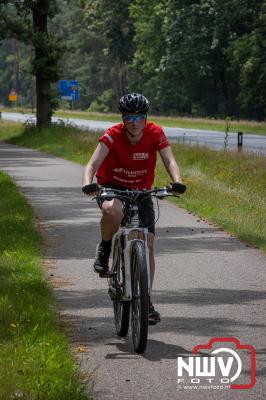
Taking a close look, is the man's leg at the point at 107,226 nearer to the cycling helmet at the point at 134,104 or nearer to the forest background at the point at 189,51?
the cycling helmet at the point at 134,104

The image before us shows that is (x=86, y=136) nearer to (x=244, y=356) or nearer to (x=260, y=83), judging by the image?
(x=244, y=356)

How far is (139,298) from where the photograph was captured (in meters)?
8.02

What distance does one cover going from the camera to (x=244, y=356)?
7.94 m

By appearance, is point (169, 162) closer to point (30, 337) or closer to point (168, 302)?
point (30, 337)

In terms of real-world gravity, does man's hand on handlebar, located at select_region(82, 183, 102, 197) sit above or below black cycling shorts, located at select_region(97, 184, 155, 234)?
above

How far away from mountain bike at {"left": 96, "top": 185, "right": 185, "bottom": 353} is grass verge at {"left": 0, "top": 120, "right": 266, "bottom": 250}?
5404mm

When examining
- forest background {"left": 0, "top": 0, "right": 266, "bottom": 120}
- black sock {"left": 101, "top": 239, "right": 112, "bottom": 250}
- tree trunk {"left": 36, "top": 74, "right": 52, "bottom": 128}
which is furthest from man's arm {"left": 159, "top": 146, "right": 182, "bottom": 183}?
tree trunk {"left": 36, "top": 74, "right": 52, "bottom": 128}

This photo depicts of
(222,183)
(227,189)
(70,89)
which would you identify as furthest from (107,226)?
(70,89)

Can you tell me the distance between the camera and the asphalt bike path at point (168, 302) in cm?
730

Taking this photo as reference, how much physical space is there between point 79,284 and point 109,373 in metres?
3.81

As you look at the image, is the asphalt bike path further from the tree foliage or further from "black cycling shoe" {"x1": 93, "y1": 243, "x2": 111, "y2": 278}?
the tree foliage

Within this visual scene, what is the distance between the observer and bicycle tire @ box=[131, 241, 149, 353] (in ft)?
25.8

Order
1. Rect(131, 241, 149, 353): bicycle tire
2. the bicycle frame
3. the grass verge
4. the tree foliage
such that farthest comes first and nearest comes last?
1. the tree foliage
2. the grass verge
3. the bicycle frame
4. Rect(131, 241, 149, 353): bicycle tire

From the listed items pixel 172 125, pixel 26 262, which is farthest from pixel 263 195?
pixel 172 125
